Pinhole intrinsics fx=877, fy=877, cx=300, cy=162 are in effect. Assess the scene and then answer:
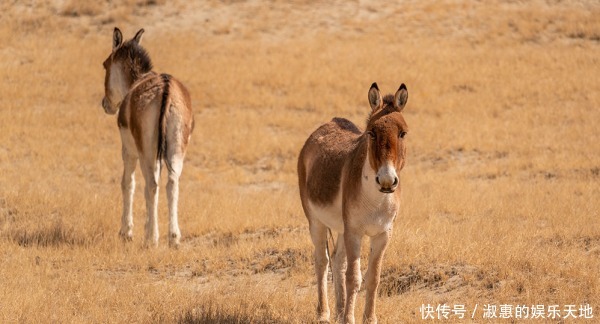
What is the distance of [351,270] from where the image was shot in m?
7.30

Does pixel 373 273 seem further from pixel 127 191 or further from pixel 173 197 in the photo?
pixel 127 191

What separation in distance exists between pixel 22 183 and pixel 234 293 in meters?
7.19

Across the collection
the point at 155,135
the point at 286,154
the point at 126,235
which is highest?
the point at 155,135

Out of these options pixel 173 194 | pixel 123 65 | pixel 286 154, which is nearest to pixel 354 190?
pixel 173 194

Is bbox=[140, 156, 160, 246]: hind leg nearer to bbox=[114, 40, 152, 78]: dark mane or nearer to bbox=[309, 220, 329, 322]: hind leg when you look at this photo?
bbox=[114, 40, 152, 78]: dark mane

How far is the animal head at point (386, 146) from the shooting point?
253 inches

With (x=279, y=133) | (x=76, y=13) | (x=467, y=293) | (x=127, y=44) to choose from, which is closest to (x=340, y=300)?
(x=467, y=293)

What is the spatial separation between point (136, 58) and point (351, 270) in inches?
276

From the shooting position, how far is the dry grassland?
Answer: 30.1 ft

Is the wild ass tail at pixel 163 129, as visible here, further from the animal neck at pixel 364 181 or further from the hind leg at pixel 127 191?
the animal neck at pixel 364 181

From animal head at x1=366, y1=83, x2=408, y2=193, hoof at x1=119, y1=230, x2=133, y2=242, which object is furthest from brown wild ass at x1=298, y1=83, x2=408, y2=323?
hoof at x1=119, y1=230, x2=133, y2=242

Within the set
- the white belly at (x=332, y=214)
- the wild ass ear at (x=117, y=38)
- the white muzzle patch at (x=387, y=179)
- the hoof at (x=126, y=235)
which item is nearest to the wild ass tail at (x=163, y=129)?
the hoof at (x=126, y=235)

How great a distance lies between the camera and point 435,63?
83.1 feet

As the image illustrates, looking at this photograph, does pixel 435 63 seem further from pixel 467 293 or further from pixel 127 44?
pixel 467 293
